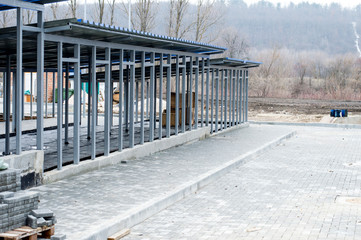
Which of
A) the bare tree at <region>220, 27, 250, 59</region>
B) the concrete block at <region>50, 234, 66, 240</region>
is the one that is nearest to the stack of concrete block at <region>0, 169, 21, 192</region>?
the concrete block at <region>50, 234, 66, 240</region>

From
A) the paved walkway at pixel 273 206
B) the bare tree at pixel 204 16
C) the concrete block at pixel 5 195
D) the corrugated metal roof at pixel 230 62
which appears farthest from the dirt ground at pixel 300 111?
the concrete block at pixel 5 195

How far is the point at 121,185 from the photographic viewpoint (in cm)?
990

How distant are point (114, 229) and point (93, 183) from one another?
117 inches

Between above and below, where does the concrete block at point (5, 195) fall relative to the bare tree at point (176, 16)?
below

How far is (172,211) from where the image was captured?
28.1 feet

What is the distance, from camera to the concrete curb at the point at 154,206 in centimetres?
691

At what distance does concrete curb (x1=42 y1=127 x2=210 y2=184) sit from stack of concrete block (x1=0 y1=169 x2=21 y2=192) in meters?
2.93

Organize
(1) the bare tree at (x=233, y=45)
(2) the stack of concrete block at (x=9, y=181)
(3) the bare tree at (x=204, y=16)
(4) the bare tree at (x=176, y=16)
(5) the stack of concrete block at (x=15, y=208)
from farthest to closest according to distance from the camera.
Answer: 1. (1) the bare tree at (x=233, y=45)
2. (3) the bare tree at (x=204, y=16)
3. (4) the bare tree at (x=176, y=16)
4. (2) the stack of concrete block at (x=9, y=181)
5. (5) the stack of concrete block at (x=15, y=208)

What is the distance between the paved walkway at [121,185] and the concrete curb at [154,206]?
0.40 feet

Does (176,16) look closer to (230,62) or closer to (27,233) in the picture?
(230,62)

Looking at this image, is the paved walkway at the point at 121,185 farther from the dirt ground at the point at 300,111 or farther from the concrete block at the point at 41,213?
the dirt ground at the point at 300,111

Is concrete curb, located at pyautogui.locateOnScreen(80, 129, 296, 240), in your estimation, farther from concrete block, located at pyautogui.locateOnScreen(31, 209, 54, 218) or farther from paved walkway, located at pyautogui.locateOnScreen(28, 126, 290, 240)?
concrete block, located at pyautogui.locateOnScreen(31, 209, 54, 218)

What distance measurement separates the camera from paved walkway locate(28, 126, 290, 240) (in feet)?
24.8

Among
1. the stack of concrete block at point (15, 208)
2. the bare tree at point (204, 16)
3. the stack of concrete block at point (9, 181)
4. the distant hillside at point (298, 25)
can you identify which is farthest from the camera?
the distant hillside at point (298, 25)
